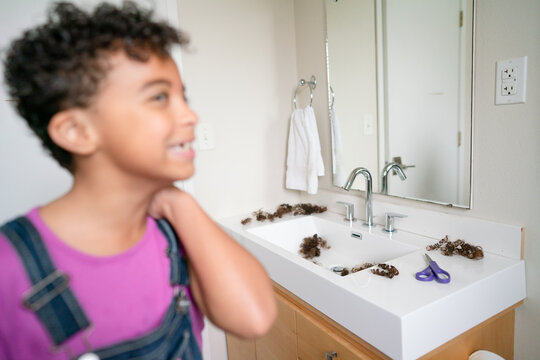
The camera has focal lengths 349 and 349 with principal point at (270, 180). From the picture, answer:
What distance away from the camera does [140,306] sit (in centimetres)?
45

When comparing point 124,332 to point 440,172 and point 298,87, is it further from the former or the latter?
point 298,87

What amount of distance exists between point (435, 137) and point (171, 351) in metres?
1.07

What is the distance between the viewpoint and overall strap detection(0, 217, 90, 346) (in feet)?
1.24

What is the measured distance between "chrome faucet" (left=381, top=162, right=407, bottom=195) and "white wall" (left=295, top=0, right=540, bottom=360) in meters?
0.26

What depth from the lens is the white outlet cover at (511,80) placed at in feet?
3.02

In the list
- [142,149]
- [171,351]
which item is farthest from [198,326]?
[142,149]

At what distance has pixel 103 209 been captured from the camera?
0.44 metres

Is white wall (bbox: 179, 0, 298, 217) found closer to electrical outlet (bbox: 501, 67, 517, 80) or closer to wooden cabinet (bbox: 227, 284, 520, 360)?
wooden cabinet (bbox: 227, 284, 520, 360)

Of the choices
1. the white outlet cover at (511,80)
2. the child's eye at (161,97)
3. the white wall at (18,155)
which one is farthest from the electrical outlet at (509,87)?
the white wall at (18,155)

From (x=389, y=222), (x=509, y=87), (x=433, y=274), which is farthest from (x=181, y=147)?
(x=389, y=222)

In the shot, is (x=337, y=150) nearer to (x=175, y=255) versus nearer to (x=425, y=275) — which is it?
(x=425, y=275)

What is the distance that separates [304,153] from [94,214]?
1.31 meters

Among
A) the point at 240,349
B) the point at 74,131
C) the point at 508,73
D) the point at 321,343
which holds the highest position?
the point at 508,73

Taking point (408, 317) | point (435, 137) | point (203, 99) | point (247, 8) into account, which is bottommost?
point (408, 317)
